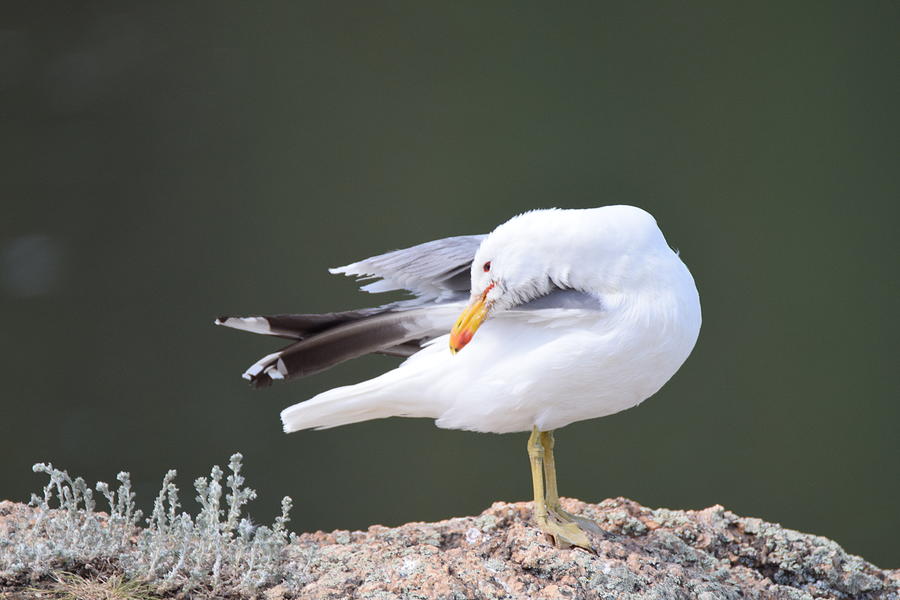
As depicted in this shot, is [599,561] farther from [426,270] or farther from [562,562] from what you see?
[426,270]

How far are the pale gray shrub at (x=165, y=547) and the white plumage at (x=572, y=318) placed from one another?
47 centimetres

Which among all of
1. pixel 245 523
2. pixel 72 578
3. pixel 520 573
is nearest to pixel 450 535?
pixel 520 573

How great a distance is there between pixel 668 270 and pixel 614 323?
154mm

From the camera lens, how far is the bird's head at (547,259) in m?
1.86

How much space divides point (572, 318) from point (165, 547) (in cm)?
82

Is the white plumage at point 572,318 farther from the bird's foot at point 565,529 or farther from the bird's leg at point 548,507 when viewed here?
the bird's foot at point 565,529

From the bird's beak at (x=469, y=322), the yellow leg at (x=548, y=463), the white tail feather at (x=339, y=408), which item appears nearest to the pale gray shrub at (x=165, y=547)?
the white tail feather at (x=339, y=408)

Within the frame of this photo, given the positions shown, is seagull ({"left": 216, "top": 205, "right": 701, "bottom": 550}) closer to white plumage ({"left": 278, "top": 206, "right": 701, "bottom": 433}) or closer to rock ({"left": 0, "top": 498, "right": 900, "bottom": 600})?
white plumage ({"left": 278, "top": 206, "right": 701, "bottom": 433})

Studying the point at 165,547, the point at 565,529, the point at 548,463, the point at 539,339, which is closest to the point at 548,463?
the point at 548,463

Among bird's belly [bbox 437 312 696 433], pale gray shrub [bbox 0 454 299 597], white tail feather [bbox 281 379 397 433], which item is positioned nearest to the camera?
pale gray shrub [bbox 0 454 299 597]

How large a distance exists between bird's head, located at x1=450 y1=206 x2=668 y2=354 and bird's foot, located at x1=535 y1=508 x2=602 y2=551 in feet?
1.25

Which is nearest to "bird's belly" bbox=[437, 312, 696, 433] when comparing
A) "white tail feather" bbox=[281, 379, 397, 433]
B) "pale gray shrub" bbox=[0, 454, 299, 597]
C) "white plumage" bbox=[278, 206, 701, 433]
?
"white plumage" bbox=[278, 206, 701, 433]

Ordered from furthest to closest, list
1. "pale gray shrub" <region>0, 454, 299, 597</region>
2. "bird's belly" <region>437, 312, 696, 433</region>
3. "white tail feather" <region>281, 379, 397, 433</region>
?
"white tail feather" <region>281, 379, 397, 433</region> < "bird's belly" <region>437, 312, 696, 433</region> < "pale gray shrub" <region>0, 454, 299, 597</region>

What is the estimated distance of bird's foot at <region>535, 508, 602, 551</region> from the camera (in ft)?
6.07
